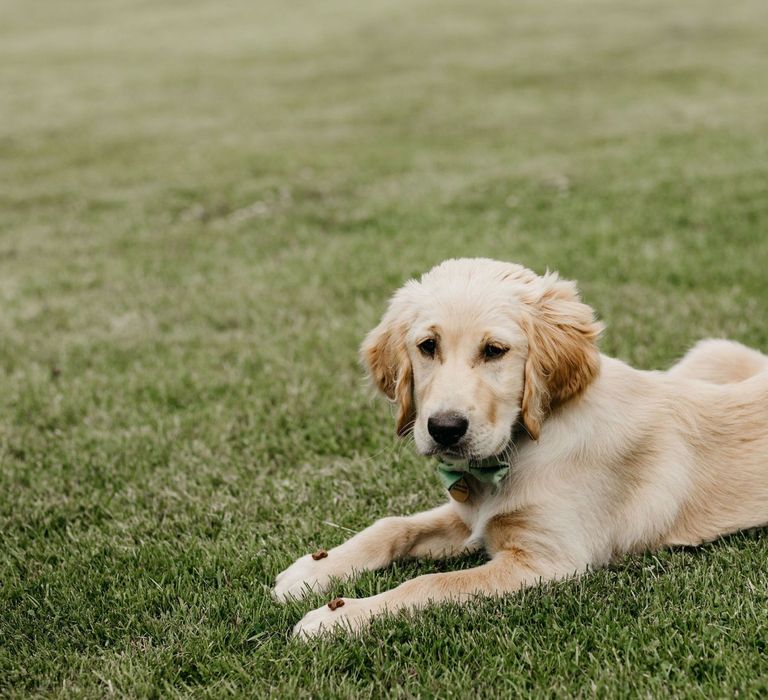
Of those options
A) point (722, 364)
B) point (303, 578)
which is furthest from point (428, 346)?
point (722, 364)

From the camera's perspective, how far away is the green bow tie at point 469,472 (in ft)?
11.0

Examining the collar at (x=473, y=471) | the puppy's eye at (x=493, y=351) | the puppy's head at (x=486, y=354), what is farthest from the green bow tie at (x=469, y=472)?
the puppy's eye at (x=493, y=351)

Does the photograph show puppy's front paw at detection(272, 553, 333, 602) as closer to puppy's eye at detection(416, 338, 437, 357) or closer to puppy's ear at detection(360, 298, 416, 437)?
puppy's ear at detection(360, 298, 416, 437)

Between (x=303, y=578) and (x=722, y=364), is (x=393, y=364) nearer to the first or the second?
(x=303, y=578)

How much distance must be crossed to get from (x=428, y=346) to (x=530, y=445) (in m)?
0.57

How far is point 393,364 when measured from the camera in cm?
364

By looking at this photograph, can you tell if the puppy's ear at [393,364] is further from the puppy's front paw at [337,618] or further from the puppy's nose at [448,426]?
the puppy's front paw at [337,618]

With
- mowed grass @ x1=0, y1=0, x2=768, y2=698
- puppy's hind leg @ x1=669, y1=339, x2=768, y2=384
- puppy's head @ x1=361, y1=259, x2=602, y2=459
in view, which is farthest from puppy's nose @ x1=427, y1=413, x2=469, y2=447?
puppy's hind leg @ x1=669, y1=339, x2=768, y2=384

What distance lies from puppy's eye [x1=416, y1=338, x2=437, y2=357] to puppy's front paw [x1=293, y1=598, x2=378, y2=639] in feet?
3.16

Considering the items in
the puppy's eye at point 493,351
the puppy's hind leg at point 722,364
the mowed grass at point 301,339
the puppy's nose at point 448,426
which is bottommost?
the mowed grass at point 301,339

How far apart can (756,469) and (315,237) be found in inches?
239

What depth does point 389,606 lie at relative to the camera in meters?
3.12

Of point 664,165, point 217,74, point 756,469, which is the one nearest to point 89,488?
point 756,469

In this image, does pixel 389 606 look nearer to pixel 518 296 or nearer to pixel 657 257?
pixel 518 296
